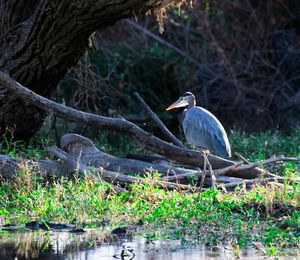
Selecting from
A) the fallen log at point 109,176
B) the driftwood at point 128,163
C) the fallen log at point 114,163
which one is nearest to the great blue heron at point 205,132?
the driftwood at point 128,163

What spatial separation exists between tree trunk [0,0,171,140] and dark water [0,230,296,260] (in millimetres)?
2927

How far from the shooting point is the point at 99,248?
5754mm

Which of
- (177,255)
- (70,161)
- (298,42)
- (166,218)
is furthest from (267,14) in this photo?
(177,255)

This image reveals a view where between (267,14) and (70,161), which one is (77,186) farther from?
(267,14)

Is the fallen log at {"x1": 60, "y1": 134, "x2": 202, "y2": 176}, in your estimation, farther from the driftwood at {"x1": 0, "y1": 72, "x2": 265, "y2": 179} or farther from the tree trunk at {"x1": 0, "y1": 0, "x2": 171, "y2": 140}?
the tree trunk at {"x1": 0, "y1": 0, "x2": 171, "y2": 140}

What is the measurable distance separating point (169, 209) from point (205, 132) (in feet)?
5.27

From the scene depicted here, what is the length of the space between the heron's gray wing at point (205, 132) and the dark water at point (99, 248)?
215 centimetres

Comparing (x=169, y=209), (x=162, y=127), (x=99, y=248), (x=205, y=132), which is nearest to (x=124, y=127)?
(x=205, y=132)

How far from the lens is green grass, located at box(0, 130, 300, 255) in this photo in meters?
6.18

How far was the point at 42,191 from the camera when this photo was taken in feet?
24.0

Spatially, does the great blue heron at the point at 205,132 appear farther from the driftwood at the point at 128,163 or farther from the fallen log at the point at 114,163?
the fallen log at the point at 114,163

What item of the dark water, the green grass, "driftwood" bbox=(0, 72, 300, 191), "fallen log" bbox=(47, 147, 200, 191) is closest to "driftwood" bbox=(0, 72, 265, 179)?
"driftwood" bbox=(0, 72, 300, 191)

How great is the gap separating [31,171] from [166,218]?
1897 millimetres

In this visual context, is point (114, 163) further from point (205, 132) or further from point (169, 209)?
point (169, 209)
